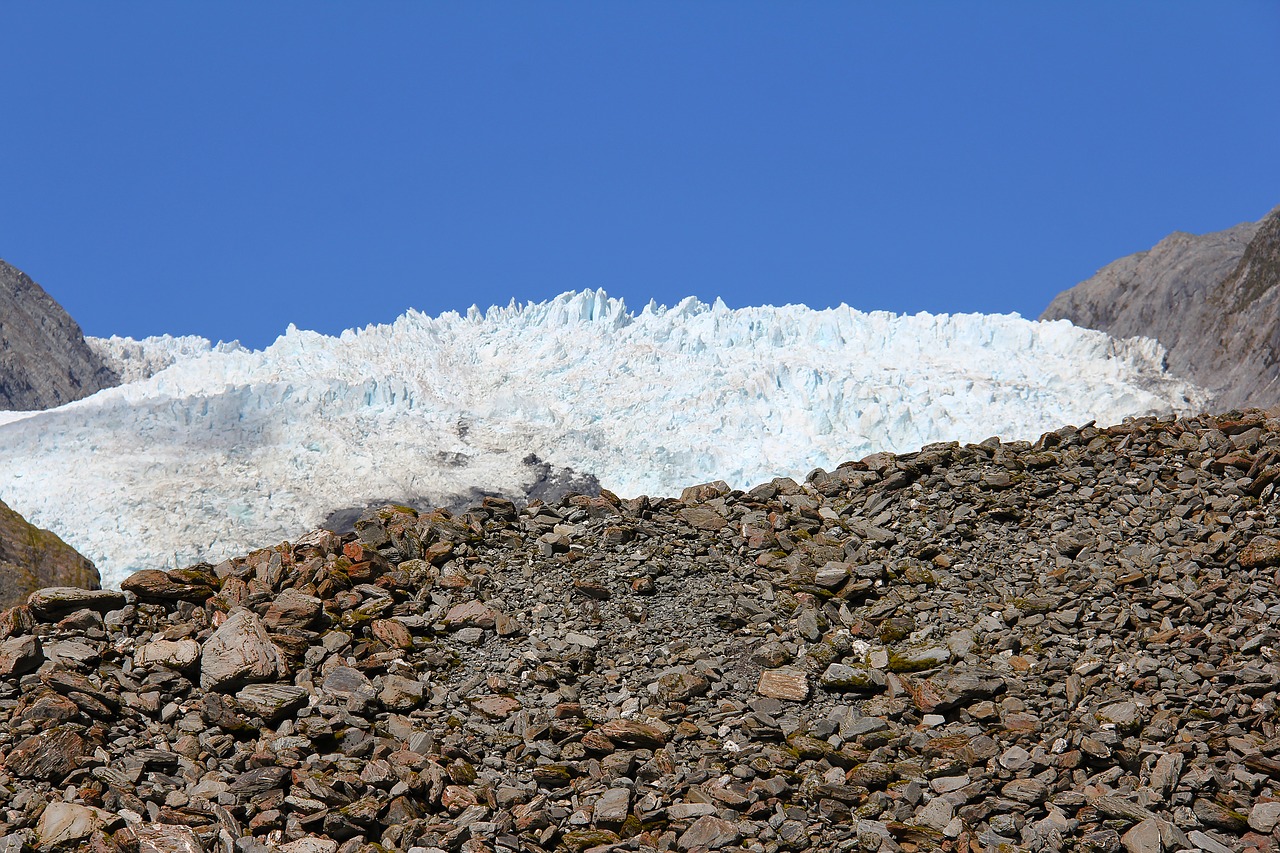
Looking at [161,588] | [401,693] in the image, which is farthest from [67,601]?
[401,693]

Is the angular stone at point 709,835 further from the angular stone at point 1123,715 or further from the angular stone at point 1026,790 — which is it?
the angular stone at point 1123,715

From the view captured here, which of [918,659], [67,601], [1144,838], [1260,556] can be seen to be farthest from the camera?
[1260,556]

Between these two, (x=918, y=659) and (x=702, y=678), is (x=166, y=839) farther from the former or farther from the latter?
(x=918, y=659)

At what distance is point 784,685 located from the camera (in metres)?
11.0

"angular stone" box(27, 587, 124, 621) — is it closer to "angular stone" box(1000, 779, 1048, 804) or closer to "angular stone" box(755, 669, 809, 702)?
"angular stone" box(755, 669, 809, 702)

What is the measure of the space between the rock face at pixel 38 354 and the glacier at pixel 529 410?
1193 inches

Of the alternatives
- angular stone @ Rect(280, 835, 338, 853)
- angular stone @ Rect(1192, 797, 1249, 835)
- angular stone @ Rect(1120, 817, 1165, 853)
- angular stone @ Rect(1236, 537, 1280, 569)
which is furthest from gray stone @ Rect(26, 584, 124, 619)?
angular stone @ Rect(1236, 537, 1280, 569)

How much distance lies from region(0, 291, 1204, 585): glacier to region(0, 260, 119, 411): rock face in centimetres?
3031

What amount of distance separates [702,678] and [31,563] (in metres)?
9.80

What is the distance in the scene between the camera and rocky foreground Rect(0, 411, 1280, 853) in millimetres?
9242

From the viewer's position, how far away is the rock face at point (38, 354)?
3551 inches

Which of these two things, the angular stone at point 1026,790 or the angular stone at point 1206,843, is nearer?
the angular stone at point 1206,843

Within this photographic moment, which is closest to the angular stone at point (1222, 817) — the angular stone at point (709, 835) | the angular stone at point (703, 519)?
the angular stone at point (709, 835)

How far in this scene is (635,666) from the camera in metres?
11.6
